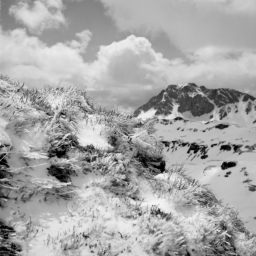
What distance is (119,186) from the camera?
5395mm

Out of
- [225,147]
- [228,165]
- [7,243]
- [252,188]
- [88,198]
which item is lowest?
[252,188]

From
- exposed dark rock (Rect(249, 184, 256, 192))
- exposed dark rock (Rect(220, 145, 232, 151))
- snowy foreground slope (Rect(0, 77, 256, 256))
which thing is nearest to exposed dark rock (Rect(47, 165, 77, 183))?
snowy foreground slope (Rect(0, 77, 256, 256))

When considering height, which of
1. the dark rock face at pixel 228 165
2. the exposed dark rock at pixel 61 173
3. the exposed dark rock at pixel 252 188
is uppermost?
the exposed dark rock at pixel 61 173

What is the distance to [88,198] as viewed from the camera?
477cm

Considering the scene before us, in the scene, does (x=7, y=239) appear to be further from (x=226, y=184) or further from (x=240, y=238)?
(x=226, y=184)

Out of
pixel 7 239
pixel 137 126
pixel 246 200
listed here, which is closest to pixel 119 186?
pixel 7 239

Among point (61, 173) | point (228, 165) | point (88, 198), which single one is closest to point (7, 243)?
point (88, 198)

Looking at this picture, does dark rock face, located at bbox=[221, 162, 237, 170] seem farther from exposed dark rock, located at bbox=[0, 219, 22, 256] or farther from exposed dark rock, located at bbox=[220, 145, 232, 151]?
exposed dark rock, located at bbox=[220, 145, 232, 151]

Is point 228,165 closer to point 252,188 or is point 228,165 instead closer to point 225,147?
point 252,188

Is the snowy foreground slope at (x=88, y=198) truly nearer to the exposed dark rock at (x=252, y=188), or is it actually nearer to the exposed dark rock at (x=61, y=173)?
the exposed dark rock at (x=61, y=173)

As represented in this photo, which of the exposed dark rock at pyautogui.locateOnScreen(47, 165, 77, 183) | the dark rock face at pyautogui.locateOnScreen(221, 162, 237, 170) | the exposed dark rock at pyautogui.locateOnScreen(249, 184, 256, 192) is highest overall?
the exposed dark rock at pyautogui.locateOnScreen(47, 165, 77, 183)

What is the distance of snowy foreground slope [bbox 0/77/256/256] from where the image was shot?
12.6 feet

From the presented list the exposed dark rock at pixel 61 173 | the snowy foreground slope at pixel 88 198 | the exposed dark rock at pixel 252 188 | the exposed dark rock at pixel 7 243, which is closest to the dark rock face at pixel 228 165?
the exposed dark rock at pixel 252 188

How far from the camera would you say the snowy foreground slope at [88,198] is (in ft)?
12.6
